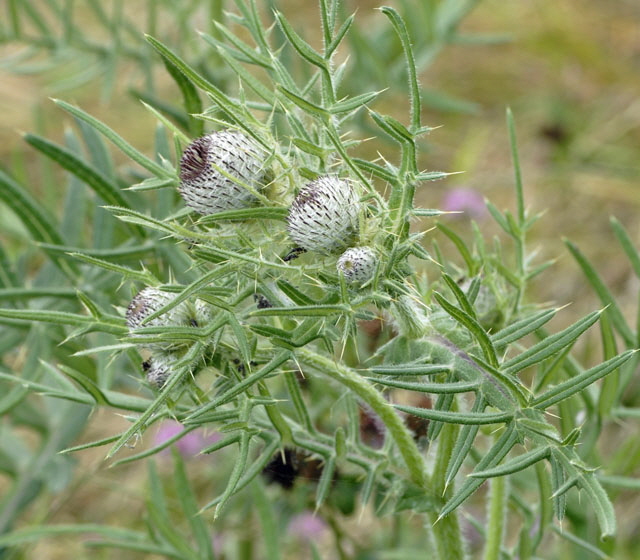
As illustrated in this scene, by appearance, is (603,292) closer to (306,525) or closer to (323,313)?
(323,313)

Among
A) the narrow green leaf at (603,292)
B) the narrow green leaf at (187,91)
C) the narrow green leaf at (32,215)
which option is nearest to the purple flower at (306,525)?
the narrow green leaf at (32,215)

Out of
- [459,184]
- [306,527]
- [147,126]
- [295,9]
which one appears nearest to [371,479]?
[306,527]

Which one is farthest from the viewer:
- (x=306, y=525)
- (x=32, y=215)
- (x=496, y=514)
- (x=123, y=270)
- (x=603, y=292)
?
(x=306, y=525)

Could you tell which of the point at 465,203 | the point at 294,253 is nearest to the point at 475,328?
the point at 294,253

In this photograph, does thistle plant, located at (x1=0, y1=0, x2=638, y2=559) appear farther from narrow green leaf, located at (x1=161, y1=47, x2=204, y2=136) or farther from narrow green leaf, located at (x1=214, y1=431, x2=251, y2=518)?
narrow green leaf, located at (x1=161, y1=47, x2=204, y2=136)

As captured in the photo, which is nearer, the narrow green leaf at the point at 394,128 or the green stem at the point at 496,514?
the narrow green leaf at the point at 394,128

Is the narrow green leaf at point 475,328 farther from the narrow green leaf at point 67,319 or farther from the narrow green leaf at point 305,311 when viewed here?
the narrow green leaf at point 67,319
